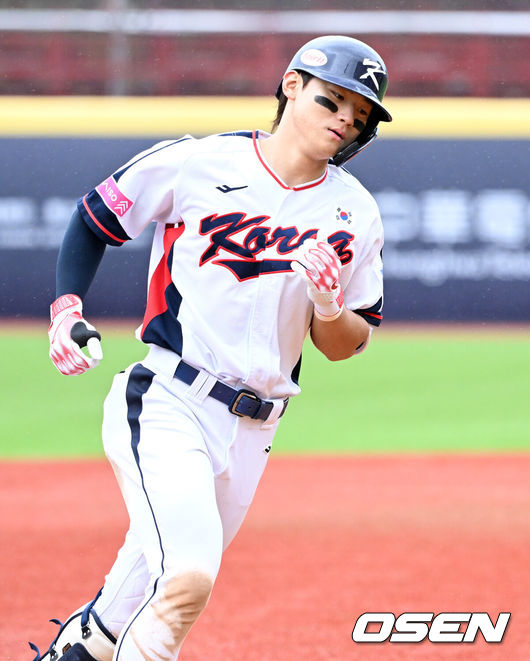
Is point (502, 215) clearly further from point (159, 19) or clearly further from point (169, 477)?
point (169, 477)

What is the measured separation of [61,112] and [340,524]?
7943 millimetres

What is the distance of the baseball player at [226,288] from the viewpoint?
270cm

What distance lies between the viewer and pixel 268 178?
287 centimetres

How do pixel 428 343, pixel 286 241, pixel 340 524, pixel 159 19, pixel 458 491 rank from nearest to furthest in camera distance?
pixel 286 241, pixel 340 524, pixel 458 491, pixel 428 343, pixel 159 19

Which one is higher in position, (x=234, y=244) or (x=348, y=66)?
(x=348, y=66)

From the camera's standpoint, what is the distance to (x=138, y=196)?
2.89 m

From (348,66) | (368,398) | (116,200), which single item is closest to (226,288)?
(116,200)

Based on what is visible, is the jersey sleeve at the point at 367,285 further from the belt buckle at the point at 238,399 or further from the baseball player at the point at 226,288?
the belt buckle at the point at 238,399

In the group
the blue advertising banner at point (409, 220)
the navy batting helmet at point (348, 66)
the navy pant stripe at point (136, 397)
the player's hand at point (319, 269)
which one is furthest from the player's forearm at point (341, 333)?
the blue advertising banner at point (409, 220)

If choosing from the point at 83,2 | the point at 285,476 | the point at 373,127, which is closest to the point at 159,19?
the point at 83,2

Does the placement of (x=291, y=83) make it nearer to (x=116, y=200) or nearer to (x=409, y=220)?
(x=116, y=200)

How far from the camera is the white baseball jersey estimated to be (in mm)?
2771

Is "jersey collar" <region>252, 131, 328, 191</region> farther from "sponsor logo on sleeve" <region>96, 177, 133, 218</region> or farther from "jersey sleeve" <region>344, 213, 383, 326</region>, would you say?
"sponsor logo on sleeve" <region>96, 177, 133, 218</region>

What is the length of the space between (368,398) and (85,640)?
6.34m
